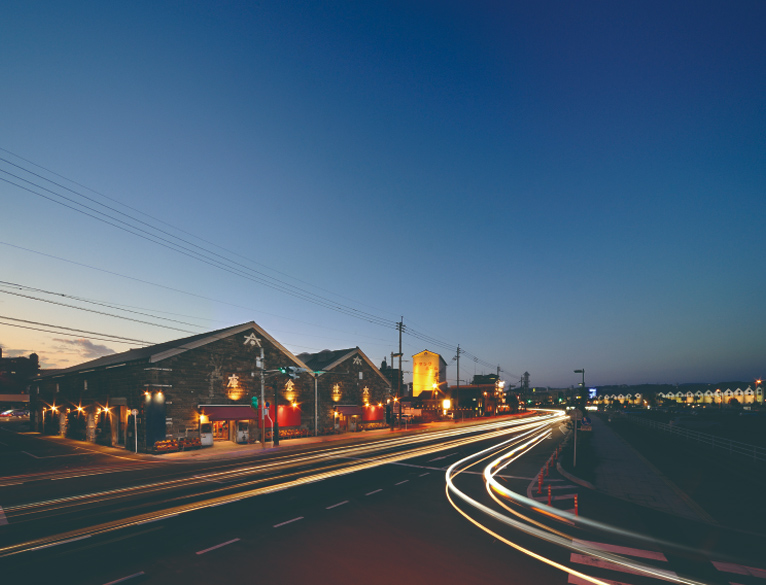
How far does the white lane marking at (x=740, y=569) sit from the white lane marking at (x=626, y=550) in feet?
3.50

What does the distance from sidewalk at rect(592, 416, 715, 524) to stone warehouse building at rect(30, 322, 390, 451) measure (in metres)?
24.0

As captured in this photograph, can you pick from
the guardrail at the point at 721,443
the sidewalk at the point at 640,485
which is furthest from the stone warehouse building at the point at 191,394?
the guardrail at the point at 721,443

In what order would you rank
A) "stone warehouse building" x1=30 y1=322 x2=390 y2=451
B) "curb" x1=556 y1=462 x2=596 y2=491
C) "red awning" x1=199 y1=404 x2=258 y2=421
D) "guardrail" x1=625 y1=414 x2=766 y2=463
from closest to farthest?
1. "curb" x1=556 y1=462 x2=596 y2=491
2. "guardrail" x1=625 y1=414 x2=766 y2=463
3. "stone warehouse building" x1=30 y1=322 x2=390 y2=451
4. "red awning" x1=199 y1=404 x2=258 y2=421

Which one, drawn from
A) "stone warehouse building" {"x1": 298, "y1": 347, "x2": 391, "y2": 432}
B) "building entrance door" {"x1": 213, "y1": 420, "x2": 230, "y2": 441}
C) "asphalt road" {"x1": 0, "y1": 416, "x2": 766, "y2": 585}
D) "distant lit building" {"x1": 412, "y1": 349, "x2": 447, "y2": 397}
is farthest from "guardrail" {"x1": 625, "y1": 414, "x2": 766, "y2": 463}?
"distant lit building" {"x1": 412, "y1": 349, "x2": 447, "y2": 397}

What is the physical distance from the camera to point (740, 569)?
31.0ft

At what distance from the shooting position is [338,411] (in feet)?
154

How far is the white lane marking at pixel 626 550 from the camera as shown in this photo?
10227 mm

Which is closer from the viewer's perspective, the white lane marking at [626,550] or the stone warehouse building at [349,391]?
the white lane marking at [626,550]

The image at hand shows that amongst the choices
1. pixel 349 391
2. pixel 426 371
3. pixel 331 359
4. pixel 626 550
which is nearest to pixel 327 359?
pixel 331 359

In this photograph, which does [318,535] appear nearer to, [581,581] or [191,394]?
[581,581]

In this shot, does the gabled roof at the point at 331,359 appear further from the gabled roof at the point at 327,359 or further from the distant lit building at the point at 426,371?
the distant lit building at the point at 426,371

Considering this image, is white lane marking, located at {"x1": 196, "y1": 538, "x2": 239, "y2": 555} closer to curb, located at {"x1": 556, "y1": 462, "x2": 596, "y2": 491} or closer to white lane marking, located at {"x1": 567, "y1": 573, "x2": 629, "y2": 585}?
white lane marking, located at {"x1": 567, "y1": 573, "x2": 629, "y2": 585}

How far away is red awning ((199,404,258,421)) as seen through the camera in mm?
33481

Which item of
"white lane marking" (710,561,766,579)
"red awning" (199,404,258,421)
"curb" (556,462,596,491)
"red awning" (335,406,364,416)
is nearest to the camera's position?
"white lane marking" (710,561,766,579)
